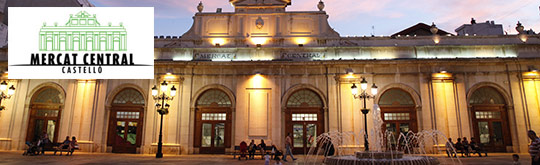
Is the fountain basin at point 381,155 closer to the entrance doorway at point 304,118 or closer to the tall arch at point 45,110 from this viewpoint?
the entrance doorway at point 304,118

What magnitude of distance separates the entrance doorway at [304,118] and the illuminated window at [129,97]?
10.1m

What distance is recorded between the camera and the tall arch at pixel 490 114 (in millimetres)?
21312

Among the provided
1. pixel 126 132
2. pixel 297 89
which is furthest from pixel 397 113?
pixel 126 132

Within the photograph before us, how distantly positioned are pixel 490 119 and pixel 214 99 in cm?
1800

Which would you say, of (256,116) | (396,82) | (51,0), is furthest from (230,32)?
(51,0)

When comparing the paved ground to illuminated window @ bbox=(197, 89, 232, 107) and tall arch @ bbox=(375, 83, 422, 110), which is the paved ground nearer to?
tall arch @ bbox=(375, 83, 422, 110)

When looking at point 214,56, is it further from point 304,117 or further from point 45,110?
point 45,110

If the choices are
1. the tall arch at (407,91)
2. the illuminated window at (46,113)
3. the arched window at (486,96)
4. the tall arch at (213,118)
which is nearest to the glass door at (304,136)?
the tall arch at (213,118)

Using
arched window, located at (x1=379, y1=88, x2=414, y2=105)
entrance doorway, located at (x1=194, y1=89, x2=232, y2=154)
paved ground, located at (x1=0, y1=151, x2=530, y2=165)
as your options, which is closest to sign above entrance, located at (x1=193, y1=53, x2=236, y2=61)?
entrance doorway, located at (x1=194, y1=89, x2=232, y2=154)

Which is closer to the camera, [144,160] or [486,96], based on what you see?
[144,160]

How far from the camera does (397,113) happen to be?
21984mm

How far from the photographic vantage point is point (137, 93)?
23.0 metres

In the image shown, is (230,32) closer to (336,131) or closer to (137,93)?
(137,93)

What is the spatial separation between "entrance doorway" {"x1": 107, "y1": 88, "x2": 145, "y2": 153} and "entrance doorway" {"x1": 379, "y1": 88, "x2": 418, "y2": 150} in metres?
16.1
